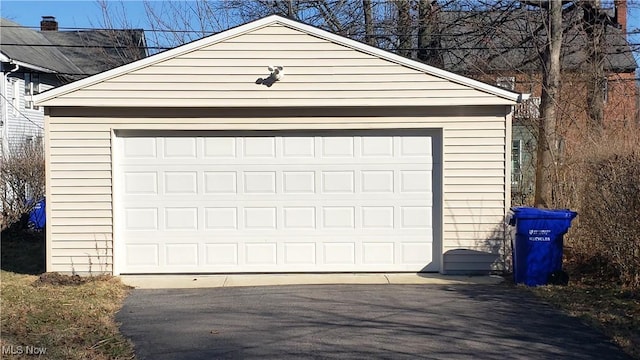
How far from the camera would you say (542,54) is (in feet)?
51.2

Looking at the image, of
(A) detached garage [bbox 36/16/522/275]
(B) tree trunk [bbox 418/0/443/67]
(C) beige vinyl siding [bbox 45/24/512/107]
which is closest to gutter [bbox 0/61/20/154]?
(B) tree trunk [bbox 418/0/443/67]

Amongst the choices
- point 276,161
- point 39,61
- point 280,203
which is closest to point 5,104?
point 39,61

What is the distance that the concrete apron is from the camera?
398 inches

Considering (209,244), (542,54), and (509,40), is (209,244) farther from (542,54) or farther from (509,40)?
(509,40)

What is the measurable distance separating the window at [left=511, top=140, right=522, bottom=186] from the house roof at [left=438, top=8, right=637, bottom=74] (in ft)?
7.08

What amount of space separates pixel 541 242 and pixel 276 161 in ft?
13.6

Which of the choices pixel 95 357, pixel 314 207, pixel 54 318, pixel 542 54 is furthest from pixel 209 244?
pixel 542 54

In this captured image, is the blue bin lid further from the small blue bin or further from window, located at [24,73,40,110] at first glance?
window, located at [24,73,40,110]

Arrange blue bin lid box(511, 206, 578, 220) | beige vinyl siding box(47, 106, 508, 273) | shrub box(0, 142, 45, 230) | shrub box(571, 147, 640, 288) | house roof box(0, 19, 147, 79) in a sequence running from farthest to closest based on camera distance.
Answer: house roof box(0, 19, 147, 79), shrub box(0, 142, 45, 230), beige vinyl siding box(47, 106, 508, 273), blue bin lid box(511, 206, 578, 220), shrub box(571, 147, 640, 288)

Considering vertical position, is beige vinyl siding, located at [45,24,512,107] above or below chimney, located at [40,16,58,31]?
below

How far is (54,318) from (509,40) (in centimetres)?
1417

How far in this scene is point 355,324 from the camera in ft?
24.3

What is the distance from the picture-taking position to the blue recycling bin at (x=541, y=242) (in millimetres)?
9602

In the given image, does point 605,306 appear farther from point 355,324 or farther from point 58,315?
point 58,315
